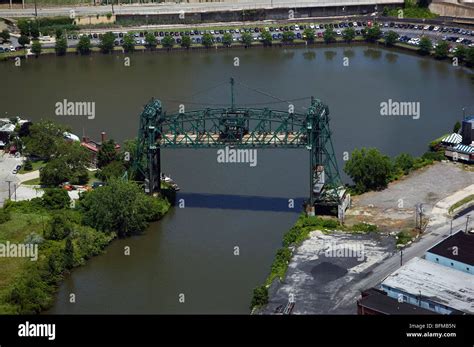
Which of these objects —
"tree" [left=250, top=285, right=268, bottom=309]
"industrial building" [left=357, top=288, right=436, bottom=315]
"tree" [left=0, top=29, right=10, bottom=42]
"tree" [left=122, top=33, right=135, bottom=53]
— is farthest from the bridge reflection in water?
"tree" [left=0, top=29, right=10, bottom=42]

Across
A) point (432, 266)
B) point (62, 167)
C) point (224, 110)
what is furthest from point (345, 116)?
point (432, 266)

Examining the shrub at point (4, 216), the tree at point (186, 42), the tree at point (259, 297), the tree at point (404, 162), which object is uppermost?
the tree at point (186, 42)

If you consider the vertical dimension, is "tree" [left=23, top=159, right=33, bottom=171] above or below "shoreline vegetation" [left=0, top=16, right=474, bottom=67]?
below

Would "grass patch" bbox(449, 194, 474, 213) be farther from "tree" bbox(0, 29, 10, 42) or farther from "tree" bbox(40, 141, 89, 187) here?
"tree" bbox(0, 29, 10, 42)

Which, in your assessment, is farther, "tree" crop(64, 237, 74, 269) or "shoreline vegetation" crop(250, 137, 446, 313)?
"tree" crop(64, 237, 74, 269)

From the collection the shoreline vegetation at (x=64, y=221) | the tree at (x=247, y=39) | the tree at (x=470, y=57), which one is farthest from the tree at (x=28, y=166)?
the tree at (x=470, y=57)

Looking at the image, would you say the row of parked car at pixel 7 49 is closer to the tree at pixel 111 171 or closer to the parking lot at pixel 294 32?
the parking lot at pixel 294 32
